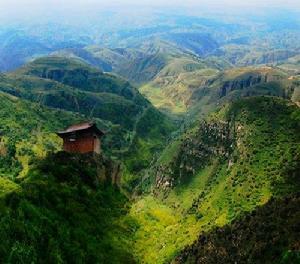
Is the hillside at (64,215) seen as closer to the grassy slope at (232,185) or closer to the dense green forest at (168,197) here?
the dense green forest at (168,197)

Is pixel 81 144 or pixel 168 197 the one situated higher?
pixel 81 144

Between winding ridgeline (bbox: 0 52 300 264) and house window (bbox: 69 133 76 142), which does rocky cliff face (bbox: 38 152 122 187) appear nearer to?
winding ridgeline (bbox: 0 52 300 264)

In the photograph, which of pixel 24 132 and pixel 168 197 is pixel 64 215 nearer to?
pixel 168 197

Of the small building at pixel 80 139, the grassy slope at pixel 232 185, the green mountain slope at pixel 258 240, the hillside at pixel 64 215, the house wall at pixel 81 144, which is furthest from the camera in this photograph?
the house wall at pixel 81 144

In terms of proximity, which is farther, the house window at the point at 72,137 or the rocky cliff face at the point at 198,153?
the rocky cliff face at the point at 198,153

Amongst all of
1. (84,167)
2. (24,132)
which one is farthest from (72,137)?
(24,132)

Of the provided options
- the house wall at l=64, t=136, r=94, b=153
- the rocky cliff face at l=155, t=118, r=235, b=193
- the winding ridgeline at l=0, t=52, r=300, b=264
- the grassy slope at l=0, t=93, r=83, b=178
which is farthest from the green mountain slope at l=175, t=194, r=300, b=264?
the rocky cliff face at l=155, t=118, r=235, b=193

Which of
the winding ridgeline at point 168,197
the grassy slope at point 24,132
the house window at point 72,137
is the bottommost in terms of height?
the grassy slope at point 24,132

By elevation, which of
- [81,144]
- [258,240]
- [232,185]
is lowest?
[232,185]

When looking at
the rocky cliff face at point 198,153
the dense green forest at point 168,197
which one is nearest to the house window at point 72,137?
the dense green forest at point 168,197
